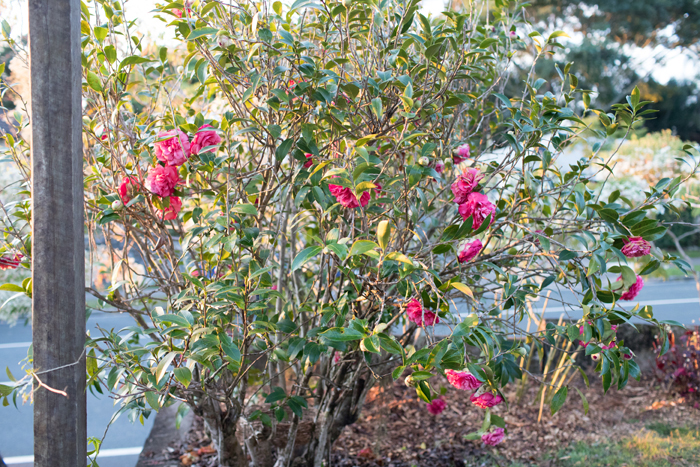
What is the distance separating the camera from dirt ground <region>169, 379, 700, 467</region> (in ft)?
8.34

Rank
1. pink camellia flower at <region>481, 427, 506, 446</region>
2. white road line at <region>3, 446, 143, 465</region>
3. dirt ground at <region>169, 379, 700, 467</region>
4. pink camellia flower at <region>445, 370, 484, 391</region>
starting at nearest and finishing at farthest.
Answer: pink camellia flower at <region>445, 370, 484, 391</region>, pink camellia flower at <region>481, 427, 506, 446</region>, dirt ground at <region>169, 379, 700, 467</region>, white road line at <region>3, 446, 143, 465</region>

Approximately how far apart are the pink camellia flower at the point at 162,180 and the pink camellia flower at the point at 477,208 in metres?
0.92

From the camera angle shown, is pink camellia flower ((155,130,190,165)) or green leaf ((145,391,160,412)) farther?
pink camellia flower ((155,130,190,165))

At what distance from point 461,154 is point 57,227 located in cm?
141

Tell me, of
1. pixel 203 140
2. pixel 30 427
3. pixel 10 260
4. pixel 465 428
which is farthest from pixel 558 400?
pixel 30 427

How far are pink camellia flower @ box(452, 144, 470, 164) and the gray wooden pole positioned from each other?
1.30 meters

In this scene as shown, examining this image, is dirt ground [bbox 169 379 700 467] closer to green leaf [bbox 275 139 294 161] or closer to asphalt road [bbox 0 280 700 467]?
asphalt road [bbox 0 280 700 467]

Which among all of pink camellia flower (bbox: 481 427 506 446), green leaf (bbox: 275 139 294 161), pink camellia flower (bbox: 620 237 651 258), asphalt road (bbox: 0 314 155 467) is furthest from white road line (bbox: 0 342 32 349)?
pink camellia flower (bbox: 620 237 651 258)

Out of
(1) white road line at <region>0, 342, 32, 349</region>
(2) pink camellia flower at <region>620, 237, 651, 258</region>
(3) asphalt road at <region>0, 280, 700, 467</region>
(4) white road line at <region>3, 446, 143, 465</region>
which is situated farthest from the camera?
(1) white road line at <region>0, 342, 32, 349</region>

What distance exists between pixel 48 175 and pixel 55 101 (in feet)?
0.64

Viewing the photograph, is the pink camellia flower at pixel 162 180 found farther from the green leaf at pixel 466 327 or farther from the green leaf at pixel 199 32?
the green leaf at pixel 466 327

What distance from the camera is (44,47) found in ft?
3.87

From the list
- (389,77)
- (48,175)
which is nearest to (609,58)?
(389,77)

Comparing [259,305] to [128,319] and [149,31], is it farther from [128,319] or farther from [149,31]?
[128,319]
